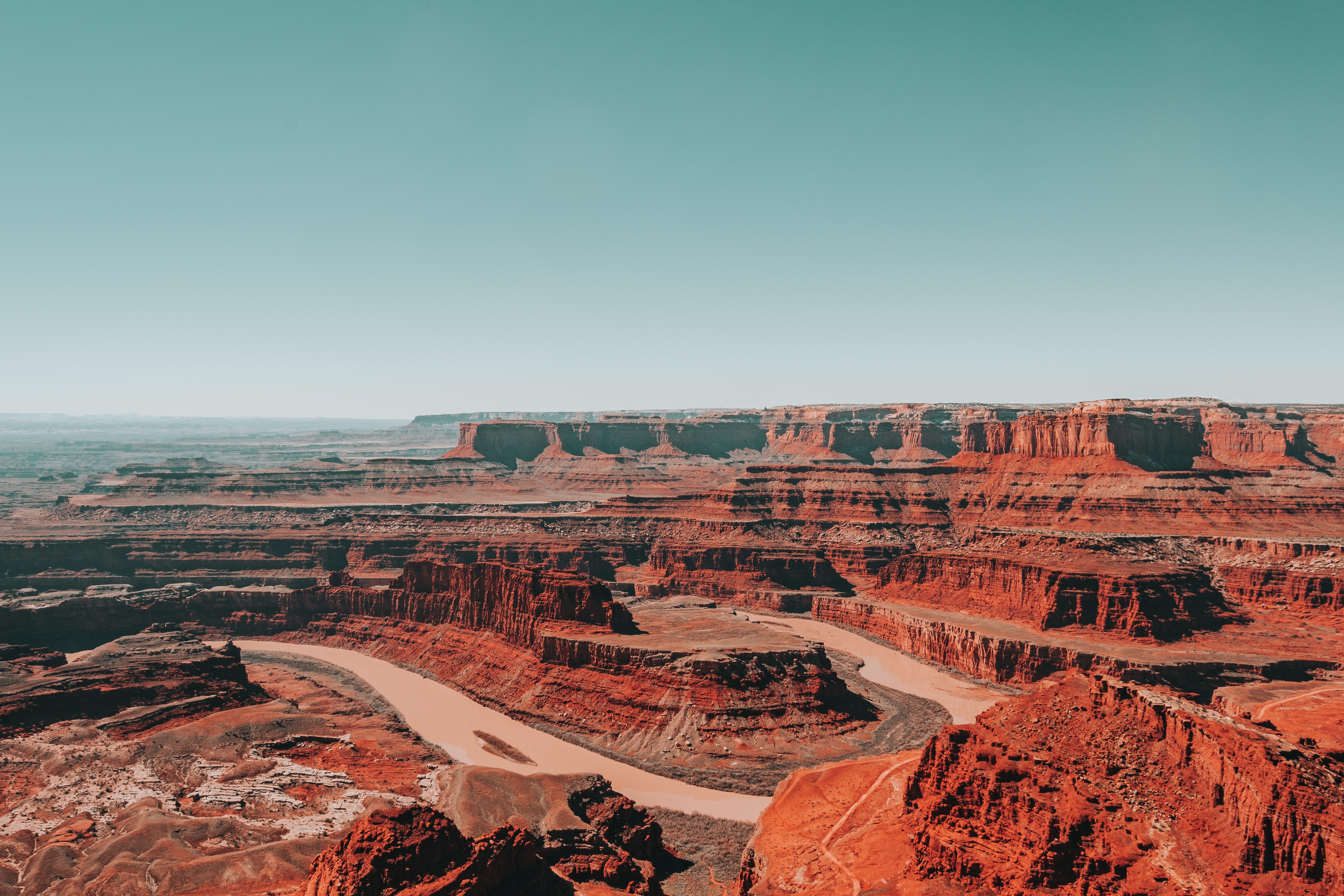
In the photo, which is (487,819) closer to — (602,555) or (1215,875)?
(1215,875)

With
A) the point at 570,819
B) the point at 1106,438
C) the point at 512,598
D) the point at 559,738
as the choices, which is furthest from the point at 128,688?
the point at 1106,438

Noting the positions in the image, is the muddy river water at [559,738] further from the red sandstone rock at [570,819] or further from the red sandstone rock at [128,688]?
the red sandstone rock at [128,688]

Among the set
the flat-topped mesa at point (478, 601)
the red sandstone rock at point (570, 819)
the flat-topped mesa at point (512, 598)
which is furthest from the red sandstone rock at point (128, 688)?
the red sandstone rock at point (570, 819)

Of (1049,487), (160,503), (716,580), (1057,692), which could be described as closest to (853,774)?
(1057,692)

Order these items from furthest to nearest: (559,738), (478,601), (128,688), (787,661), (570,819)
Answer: (478,601)
(787,661)
(559,738)
(128,688)
(570,819)

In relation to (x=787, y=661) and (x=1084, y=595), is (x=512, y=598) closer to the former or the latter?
(x=787, y=661)

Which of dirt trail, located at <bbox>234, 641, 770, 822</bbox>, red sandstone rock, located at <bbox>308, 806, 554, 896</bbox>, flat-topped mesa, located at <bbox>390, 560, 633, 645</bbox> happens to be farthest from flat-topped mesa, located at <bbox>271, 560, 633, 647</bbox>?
red sandstone rock, located at <bbox>308, 806, 554, 896</bbox>
